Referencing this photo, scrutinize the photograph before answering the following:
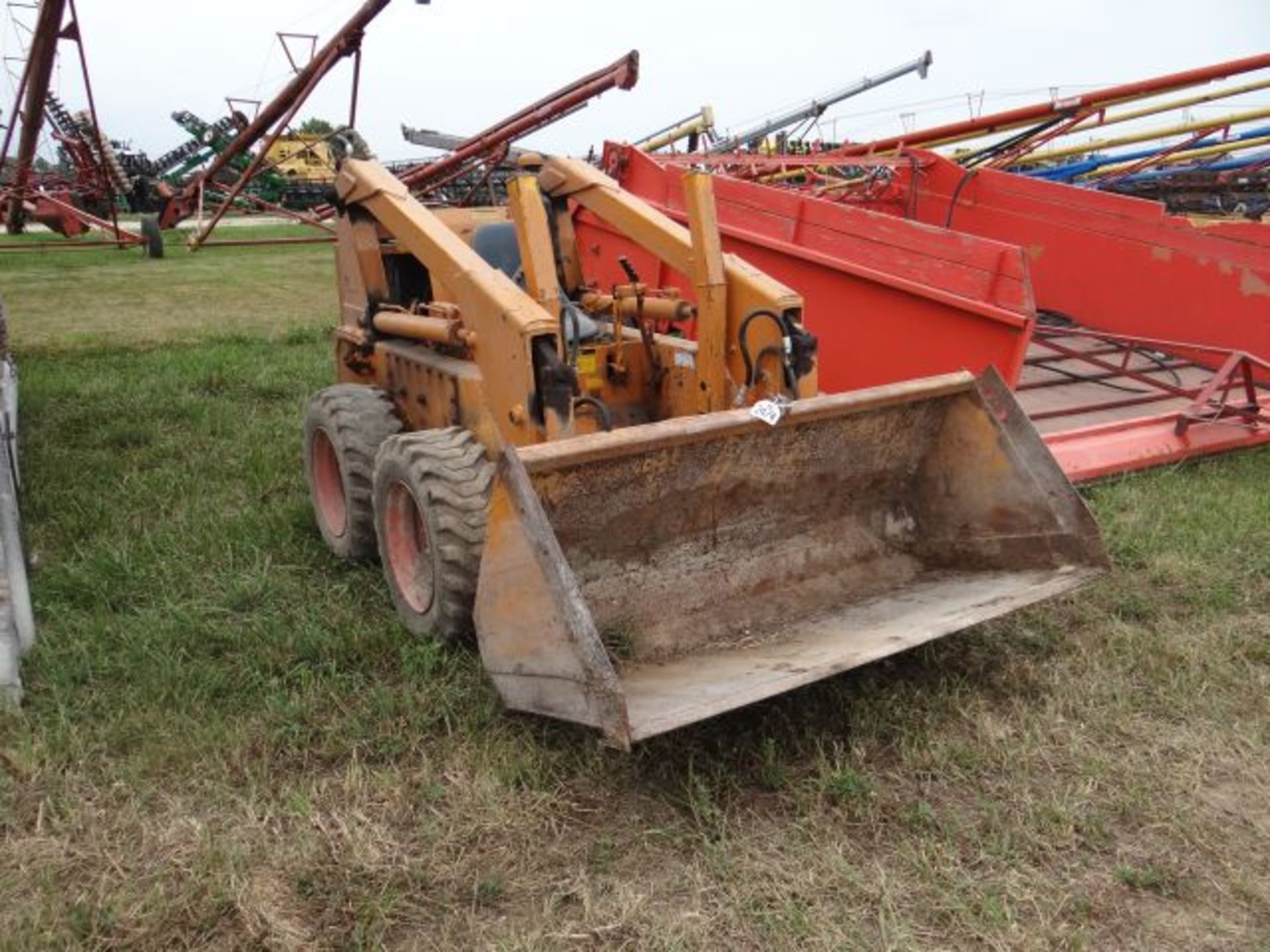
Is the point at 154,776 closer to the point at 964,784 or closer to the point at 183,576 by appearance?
the point at 183,576

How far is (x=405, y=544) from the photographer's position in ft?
12.3

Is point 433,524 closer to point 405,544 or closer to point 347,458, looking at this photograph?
point 405,544

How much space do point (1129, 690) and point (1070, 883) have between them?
1036mm

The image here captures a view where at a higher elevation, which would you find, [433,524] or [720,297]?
[720,297]

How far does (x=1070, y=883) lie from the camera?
2422 millimetres

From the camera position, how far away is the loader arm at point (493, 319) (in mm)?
3379

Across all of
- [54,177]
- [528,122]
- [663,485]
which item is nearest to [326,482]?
[663,485]

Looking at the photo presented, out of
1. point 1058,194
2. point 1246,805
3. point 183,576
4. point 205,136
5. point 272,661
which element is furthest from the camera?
point 205,136

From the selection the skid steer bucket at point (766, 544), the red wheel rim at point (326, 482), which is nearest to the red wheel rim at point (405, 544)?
the skid steer bucket at point (766, 544)

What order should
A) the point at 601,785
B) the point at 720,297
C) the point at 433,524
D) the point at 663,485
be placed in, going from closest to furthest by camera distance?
the point at 601,785 < the point at 433,524 < the point at 663,485 < the point at 720,297

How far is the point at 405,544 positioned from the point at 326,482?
3.31 feet

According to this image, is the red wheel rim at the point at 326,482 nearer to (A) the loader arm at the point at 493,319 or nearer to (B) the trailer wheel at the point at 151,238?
(A) the loader arm at the point at 493,319

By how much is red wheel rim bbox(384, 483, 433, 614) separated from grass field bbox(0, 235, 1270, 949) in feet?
0.67

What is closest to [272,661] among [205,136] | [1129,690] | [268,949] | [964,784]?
[268,949]
